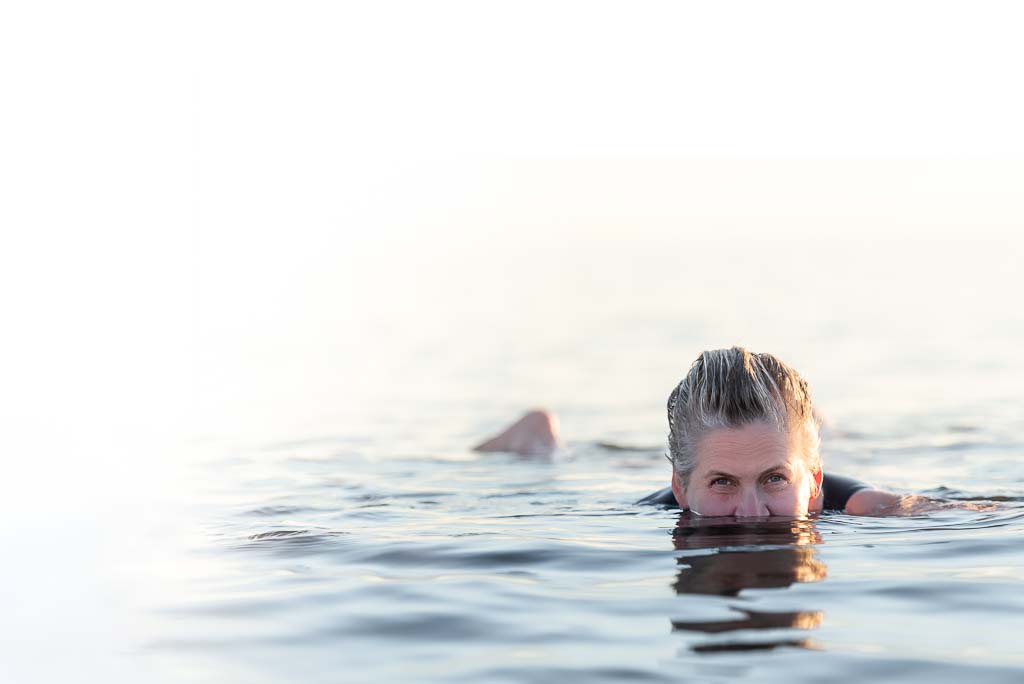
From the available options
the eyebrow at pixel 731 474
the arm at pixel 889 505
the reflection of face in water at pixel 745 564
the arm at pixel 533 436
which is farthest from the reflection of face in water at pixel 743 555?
the arm at pixel 533 436

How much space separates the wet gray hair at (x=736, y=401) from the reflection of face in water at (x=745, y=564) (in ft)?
1.09

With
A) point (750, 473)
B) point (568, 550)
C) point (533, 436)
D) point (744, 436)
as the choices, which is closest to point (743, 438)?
point (744, 436)

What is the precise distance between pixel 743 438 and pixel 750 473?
169 mm

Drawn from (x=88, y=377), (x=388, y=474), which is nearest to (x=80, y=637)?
(x=388, y=474)

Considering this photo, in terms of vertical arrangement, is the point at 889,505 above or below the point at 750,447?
below

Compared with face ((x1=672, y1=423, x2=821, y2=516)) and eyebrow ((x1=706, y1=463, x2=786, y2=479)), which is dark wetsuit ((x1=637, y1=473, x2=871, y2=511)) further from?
eyebrow ((x1=706, y1=463, x2=786, y2=479))

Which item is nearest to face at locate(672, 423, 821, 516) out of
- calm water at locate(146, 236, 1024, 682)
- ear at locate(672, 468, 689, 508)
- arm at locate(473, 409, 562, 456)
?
calm water at locate(146, 236, 1024, 682)

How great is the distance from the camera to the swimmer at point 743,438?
247 inches

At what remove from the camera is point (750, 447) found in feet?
20.4

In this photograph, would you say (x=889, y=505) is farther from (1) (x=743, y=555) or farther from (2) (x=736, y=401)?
(1) (x=743, y=555)

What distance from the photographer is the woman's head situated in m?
6.27

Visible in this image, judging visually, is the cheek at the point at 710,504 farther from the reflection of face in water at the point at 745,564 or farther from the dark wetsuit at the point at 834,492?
the dark wetsuit at the point at 834,492

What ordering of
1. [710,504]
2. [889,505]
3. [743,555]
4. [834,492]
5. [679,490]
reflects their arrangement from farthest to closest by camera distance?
[834,492]
[889,505]
[679,490]
[710,504]
[743,555]

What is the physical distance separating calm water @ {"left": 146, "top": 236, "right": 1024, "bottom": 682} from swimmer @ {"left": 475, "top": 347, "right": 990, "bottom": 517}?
0.47 ft
